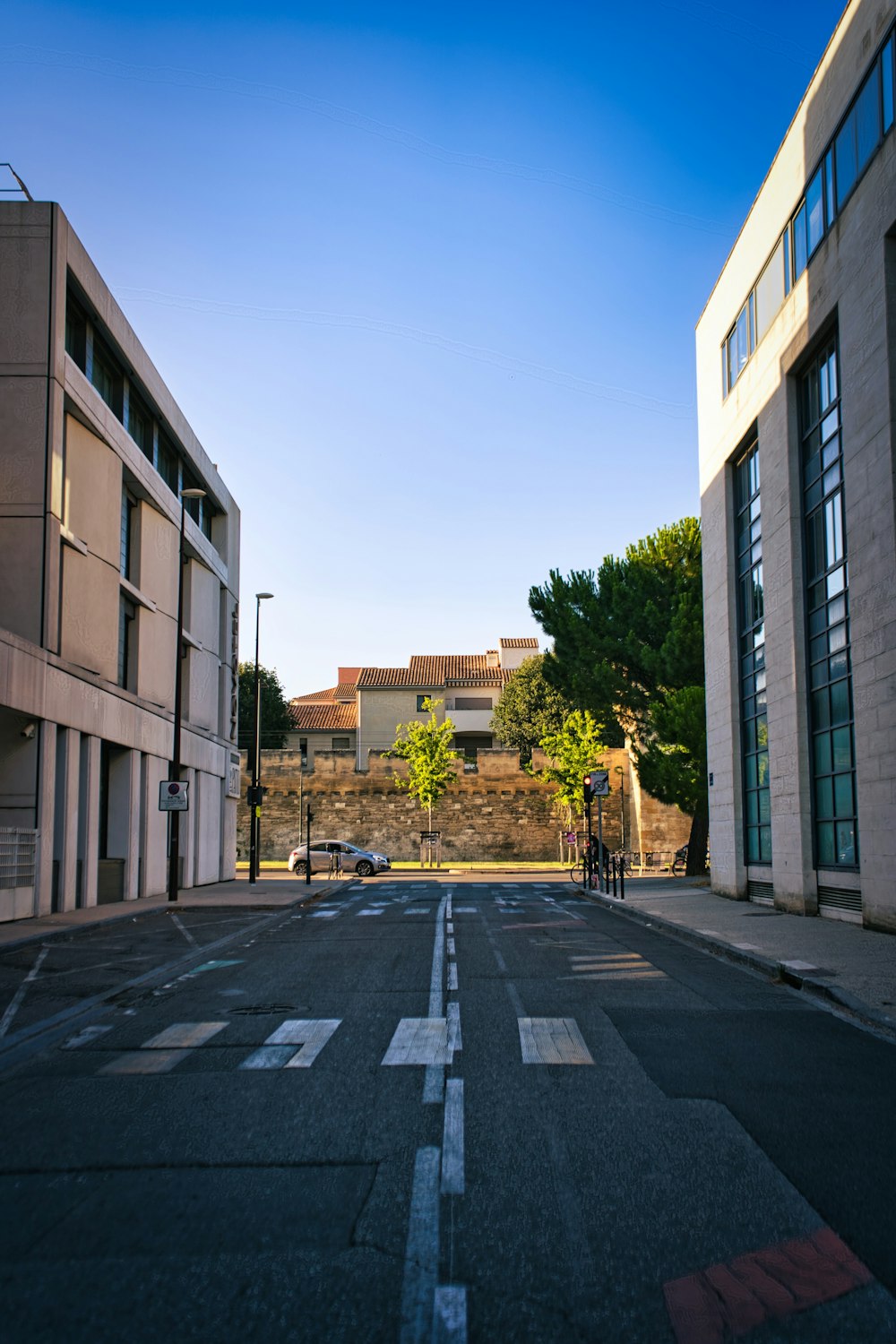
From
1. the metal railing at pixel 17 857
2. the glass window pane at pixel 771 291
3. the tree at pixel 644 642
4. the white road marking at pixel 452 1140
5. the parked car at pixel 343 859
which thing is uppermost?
the glass window pane at pixel 771 291

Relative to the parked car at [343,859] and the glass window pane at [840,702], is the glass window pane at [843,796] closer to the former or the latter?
the glass window pane at [840,702]

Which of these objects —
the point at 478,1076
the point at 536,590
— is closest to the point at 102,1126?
the point at 478,1076

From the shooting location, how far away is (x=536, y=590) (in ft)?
152

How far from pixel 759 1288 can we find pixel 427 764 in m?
56.2

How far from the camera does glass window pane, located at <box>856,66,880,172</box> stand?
18.0 metres

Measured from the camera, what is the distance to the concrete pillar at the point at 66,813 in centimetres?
2336

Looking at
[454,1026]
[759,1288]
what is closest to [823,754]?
[454,1026]

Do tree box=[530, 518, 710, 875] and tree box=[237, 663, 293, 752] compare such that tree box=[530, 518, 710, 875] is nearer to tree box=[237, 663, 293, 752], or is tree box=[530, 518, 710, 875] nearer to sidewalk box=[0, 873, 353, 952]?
sidewalk box=[0, 873, 353, 952]

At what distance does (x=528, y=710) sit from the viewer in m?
76.2

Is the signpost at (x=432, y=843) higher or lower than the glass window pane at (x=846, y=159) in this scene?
lower

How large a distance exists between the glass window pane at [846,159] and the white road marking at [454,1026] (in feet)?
51.1

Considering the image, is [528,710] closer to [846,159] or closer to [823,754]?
[823,754]

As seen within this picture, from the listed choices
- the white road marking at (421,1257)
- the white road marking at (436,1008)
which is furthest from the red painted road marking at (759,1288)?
the white road marking at (436,1008)

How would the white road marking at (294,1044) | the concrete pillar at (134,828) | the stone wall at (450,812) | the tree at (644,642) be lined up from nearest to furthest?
the white road marking at (294,1044) < the concrete pillar at (134,828) < the tree at (644,642) < the stone wall at (450,812)
